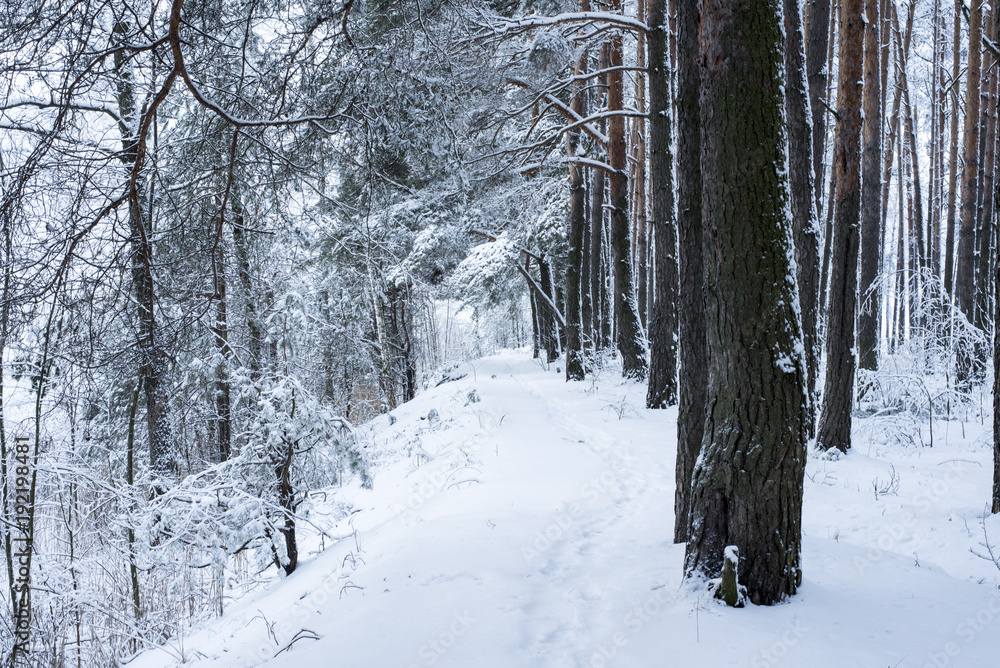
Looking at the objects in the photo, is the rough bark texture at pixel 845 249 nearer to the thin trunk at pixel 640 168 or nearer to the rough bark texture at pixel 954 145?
the thin trunk at pixel 640 168

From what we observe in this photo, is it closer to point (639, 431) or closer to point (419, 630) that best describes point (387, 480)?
point (639, 431)

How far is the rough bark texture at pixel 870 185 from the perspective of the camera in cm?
745

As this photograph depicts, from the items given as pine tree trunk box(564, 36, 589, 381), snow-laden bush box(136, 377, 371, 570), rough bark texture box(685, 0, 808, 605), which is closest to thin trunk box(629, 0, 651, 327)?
pine tree trunk box(564, 36, 589, 381)

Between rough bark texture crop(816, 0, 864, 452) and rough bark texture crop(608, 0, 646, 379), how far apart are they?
4766 mm

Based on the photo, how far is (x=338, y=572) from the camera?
3.90 meters

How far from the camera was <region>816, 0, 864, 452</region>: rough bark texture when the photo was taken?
5.84 m

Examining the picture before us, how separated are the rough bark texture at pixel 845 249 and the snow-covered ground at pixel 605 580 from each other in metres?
0.57

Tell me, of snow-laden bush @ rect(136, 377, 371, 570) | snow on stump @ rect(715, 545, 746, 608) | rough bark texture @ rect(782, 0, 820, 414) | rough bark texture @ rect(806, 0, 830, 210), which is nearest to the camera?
snow on stump @ rect(715, 545, 746, 608)

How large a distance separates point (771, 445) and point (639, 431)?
4752mm

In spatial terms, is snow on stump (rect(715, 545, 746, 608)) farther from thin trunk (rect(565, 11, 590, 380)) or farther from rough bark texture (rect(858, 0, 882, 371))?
thin trunk (rect(565, 11, 590, 380))

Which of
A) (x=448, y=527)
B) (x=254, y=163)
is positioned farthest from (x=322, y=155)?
(x=448, y=527)

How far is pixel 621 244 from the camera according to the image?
420 inches

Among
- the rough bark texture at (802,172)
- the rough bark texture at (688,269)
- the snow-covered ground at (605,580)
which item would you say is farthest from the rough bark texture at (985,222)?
the rough bark texture at (688,269)

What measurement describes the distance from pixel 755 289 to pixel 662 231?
21.4 feet
